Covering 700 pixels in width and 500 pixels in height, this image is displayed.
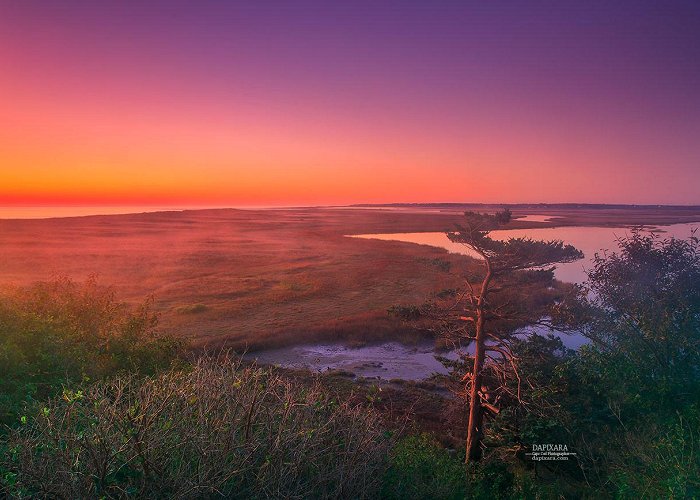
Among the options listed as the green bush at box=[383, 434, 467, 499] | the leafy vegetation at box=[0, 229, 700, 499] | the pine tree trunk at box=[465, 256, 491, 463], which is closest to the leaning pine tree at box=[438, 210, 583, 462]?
the pine tree trunk at box=[465, 256, 491, 463]

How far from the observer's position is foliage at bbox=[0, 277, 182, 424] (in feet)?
39.7

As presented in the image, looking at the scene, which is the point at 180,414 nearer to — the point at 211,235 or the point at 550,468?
the point at 550,468

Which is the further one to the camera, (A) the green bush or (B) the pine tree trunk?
(B) the pine tree trunk

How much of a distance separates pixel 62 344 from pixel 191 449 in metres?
11.3

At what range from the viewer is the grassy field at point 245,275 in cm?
3450

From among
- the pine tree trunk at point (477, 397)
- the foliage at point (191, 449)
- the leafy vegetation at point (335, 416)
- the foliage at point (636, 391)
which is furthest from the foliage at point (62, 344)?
the foliage at point (636, 391)

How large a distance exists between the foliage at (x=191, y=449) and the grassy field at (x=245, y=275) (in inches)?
389

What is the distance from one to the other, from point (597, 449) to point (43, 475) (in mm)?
15657

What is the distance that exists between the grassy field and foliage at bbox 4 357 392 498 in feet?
32.4

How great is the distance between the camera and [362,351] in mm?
30922

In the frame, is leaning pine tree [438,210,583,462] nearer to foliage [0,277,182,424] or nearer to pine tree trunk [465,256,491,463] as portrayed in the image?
pine tree trunk [465,256,491,463]

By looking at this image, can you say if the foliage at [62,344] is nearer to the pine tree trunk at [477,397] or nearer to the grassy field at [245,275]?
the grassy field at [245,275]

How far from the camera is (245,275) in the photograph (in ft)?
183

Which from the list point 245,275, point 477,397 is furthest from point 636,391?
point 245,275
